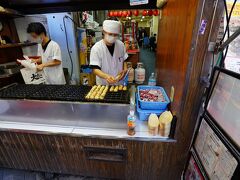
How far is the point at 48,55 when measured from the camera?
2025 mm

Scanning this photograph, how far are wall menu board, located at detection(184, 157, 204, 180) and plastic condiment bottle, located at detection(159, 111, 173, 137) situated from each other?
0.88 feet

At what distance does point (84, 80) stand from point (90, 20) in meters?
1.74

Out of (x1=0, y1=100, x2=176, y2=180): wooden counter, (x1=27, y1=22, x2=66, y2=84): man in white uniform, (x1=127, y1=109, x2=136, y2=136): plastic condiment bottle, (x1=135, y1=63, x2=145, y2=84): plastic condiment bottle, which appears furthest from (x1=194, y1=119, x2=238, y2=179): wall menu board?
(x1=27, y1=22, x2=66, y2=84): man in white uniform

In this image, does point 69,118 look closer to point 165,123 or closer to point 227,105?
point 165,123

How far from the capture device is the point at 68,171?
1.37 meters

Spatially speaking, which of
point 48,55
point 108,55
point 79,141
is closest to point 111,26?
point 108,55

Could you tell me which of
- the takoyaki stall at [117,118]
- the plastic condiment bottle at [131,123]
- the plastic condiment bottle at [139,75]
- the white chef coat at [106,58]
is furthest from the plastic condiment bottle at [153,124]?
the plastic condiment bottle at [139,75]

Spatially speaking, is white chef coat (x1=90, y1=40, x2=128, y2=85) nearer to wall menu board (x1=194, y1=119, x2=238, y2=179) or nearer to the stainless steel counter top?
the stainless steel counter top

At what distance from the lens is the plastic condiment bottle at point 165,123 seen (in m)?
1.00

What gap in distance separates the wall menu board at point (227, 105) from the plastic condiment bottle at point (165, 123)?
250 mm

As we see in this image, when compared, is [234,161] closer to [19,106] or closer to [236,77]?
[236,77]

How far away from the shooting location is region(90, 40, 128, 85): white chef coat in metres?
1.74

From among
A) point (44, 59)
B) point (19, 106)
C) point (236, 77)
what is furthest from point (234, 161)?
point (44, 59)

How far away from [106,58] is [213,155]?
1459 millimetres
